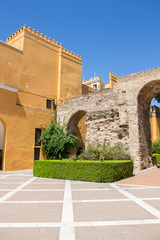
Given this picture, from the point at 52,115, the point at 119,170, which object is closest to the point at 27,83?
the point at 52,115

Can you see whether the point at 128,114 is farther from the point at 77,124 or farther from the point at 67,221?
the point at 67,221

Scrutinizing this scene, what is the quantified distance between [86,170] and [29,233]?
5640mm

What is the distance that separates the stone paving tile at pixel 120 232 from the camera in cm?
287

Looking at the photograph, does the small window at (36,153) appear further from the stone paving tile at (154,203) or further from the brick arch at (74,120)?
the stone paving tile at (154,203)

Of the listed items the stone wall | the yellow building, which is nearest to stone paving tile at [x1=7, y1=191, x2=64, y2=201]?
the stone wall

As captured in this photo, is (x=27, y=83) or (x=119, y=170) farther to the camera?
(x=27, y=83)

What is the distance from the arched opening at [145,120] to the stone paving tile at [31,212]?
800 cm

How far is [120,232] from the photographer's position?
3059 mm

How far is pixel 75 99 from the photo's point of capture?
51.8 ft

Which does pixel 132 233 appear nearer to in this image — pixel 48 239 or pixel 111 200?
pixel 48 239

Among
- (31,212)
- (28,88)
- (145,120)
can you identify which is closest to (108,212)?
(31,212)

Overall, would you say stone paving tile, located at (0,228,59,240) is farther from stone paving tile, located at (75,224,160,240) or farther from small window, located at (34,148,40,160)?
small window, located at (34,148,40,160)

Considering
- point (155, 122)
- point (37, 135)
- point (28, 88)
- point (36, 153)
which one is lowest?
point (36, 153)

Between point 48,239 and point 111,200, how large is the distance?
8.91 ft
